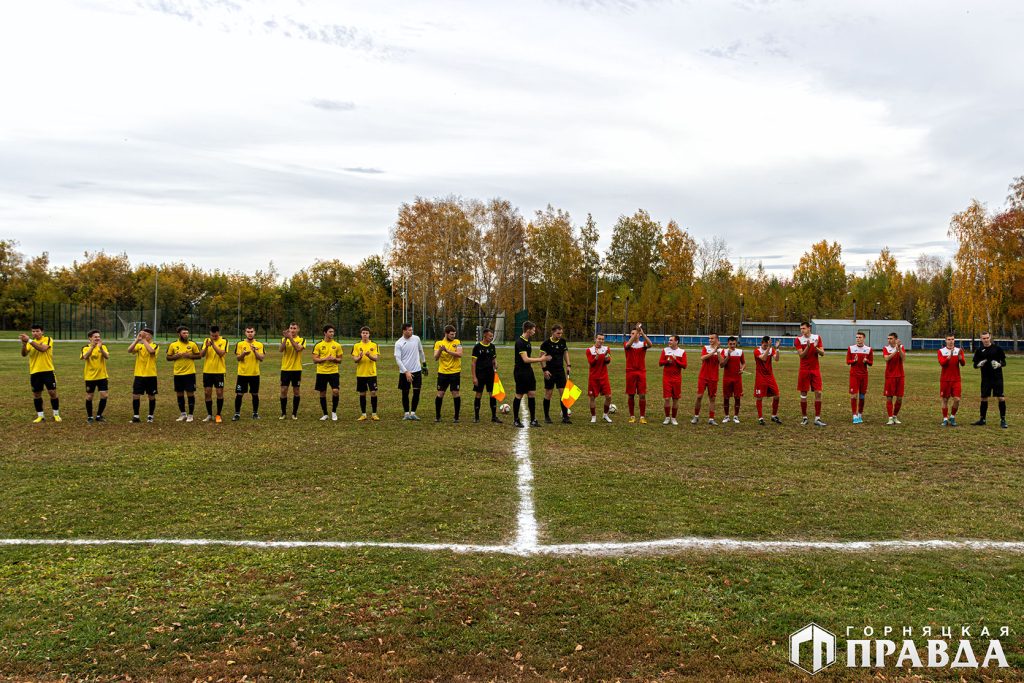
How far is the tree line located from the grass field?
54.5m

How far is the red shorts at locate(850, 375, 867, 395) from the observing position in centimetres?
1397

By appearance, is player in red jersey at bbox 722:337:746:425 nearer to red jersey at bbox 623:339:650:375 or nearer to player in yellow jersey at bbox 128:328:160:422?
red jersey at bbox 623:339:650:375

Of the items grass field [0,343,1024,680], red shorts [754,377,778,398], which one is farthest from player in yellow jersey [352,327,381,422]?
red shorts [754,377,778,398]

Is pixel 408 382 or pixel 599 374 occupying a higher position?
pixel 599 374

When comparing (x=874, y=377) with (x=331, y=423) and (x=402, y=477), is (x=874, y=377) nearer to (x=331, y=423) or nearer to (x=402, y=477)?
(x=331, y=423)

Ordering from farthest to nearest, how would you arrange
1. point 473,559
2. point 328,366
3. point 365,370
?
point 365,370
point 328,366
point 473,559

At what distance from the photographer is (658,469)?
9.37 metres

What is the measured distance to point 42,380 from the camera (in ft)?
44.4

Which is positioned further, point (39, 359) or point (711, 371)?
point (711, 371)

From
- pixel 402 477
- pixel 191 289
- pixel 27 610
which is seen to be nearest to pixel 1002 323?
pixel 402 477

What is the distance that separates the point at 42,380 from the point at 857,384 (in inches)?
604

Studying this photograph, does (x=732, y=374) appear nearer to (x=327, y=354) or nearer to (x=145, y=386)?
(x=327, y=354)

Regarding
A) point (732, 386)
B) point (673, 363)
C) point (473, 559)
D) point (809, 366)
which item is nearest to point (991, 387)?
point (809, 366)

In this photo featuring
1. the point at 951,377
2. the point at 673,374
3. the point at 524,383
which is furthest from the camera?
the point at 951,377
